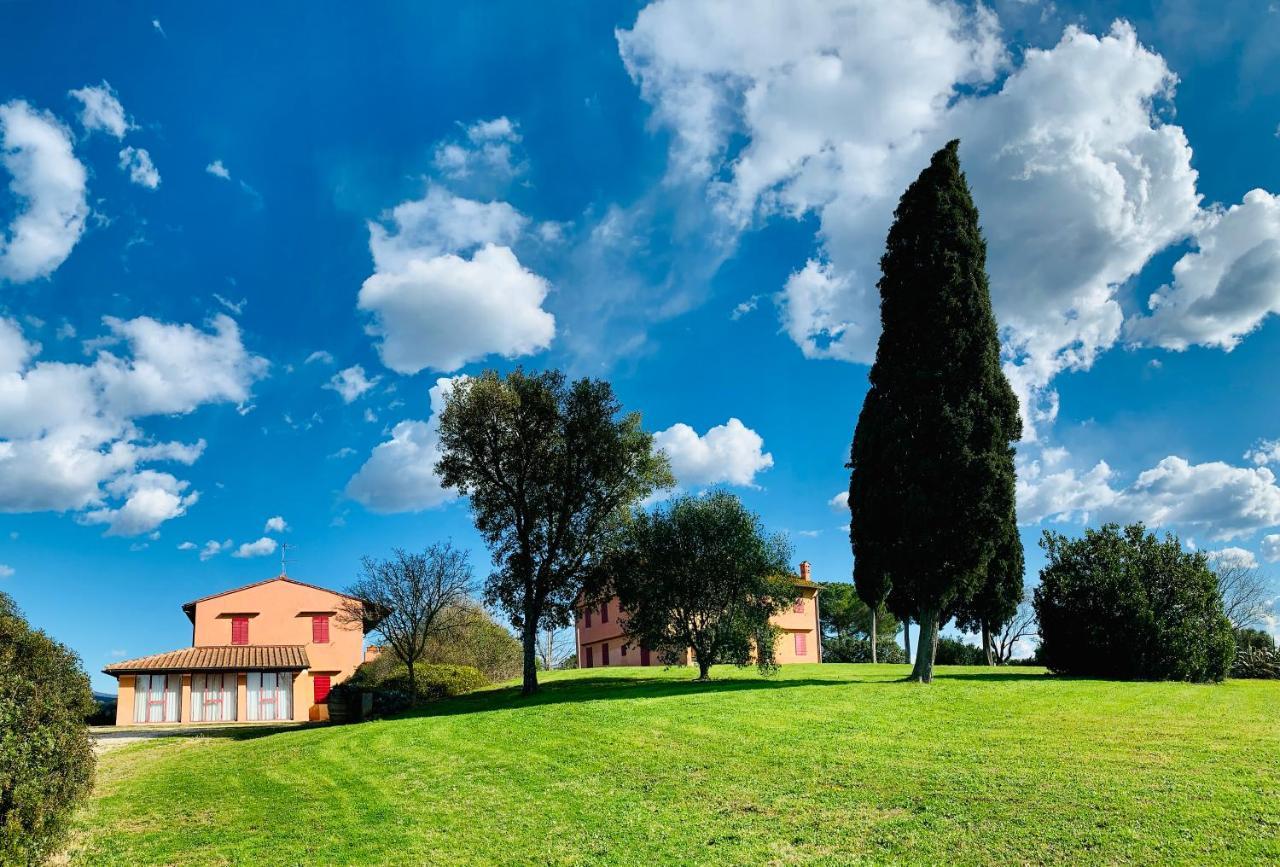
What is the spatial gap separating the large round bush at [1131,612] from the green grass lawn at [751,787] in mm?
5483

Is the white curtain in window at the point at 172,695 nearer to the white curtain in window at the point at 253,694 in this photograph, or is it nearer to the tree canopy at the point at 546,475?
the white curtain in window at the point at 253,694

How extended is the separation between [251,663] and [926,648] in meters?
31.7

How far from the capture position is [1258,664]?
33.3m

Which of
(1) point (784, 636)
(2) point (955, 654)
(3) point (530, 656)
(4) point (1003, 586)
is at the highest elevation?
(4) point (1003, 586)

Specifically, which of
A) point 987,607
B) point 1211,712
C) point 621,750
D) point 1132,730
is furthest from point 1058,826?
point 987,607

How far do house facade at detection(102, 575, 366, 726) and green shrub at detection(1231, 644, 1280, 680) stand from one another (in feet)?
120

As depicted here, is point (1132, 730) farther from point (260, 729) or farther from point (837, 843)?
point (260, 729)

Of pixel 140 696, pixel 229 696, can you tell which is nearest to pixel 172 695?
pixel 140 696

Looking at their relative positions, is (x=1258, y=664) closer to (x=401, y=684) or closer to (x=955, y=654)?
(x=955, y=654)

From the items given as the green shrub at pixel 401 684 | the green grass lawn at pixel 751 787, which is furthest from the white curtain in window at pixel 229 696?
the green grass lawn at pixel 751 787

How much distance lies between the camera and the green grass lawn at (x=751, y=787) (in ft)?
32.4

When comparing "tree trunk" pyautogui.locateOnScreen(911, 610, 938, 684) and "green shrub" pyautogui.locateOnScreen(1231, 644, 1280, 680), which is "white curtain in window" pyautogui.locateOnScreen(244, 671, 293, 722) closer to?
"tree trunk" pyautogui.locateOnScreen(911, 610, 938, 684)

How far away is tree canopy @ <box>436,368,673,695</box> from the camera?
32188 mm

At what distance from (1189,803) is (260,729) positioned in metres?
32.8
